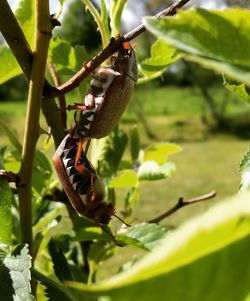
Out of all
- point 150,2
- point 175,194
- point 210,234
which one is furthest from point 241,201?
point 150,2

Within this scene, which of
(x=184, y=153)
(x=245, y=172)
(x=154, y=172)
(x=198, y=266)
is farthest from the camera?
(x=184, y=153)

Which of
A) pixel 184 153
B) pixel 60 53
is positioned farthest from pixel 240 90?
pixel 184 153

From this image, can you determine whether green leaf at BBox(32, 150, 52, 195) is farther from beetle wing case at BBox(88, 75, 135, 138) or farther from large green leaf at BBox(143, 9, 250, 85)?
large green leaf at BBox(143, 9, 250, 85)

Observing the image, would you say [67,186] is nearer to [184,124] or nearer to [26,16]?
[26,16]

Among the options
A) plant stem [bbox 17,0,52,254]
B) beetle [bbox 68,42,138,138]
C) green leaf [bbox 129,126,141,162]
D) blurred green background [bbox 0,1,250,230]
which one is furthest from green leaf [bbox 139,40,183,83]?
blurred green background [bbox 0,1,250,230]

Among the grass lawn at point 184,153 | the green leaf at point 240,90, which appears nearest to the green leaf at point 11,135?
the green leaf at point 240,90

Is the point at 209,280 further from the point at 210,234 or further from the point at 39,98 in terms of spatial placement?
the point at 39,98
